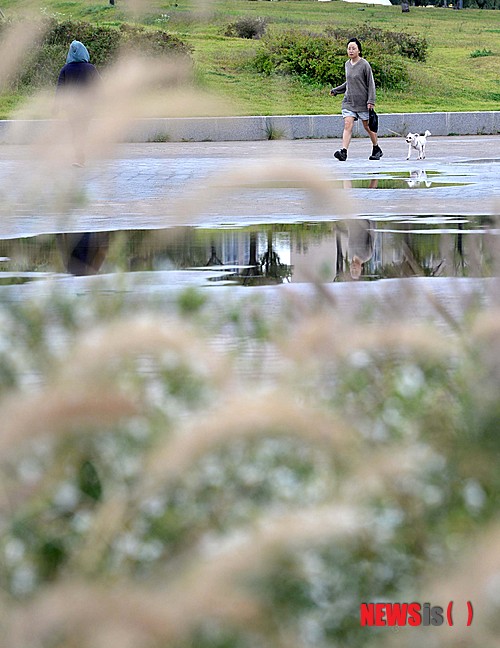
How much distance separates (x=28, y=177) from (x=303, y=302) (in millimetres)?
357

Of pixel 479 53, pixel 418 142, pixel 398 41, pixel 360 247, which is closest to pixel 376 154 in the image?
pixel 418 142

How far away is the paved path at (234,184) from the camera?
1.44 m

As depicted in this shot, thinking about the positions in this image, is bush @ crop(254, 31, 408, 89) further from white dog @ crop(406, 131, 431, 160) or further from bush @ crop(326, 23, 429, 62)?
white dog @ crop(406, 131, 431, 160)

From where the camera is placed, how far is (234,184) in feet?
4.49

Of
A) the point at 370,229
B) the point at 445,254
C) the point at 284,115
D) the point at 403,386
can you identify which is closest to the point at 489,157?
the point at 284,115

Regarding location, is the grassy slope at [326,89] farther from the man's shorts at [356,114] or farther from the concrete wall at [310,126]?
the man's shorts at [356,114]

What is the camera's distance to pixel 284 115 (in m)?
23.0

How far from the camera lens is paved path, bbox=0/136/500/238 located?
1.44m

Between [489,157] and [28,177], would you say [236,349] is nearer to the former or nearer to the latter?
[28,177]

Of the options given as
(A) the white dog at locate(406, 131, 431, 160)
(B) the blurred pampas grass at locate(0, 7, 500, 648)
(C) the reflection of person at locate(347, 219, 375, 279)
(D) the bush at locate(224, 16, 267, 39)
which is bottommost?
(D) the bush at locate(224, 16, 267, 39)

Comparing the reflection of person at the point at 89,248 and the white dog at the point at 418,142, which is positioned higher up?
the reflection of person at the point at 89,248

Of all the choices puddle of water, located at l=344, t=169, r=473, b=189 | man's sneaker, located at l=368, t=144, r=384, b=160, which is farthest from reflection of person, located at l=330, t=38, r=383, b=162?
puddle of water, located at l=344, t=169, r=473, b=189

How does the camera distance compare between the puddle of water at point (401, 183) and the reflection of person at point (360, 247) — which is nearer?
the reflection of person at point (360, 247)

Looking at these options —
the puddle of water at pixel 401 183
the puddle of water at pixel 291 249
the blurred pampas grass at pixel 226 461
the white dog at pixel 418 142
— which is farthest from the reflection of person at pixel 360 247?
the white dog at pixel 418 142
